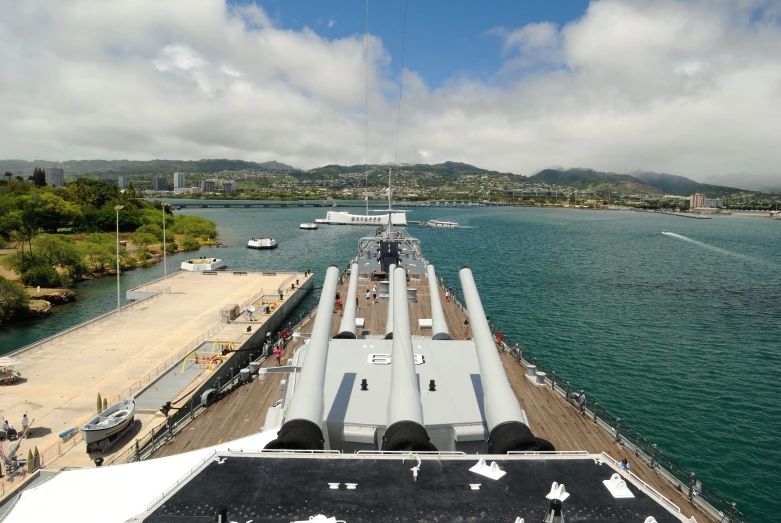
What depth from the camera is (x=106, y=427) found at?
22734 millimetres

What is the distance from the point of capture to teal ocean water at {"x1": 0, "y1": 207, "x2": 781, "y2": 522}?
2914 cm

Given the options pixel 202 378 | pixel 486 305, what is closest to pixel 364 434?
pixel 202 378

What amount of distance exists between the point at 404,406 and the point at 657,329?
4801 cm

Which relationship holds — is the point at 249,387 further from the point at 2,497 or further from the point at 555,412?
the point at 555,412

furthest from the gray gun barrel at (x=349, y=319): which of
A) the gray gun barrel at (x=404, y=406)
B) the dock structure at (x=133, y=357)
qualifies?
the dock structure at (x=133, y=357)

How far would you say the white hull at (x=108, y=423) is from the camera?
73.6ft

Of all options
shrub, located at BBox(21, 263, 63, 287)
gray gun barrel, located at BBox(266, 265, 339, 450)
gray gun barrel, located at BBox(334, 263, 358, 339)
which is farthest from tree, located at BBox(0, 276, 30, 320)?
gray gun barrel, located at BBox(266, 265, 339, 450)

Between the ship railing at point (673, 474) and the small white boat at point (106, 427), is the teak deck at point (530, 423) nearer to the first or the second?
the ship railing at point (673, 474)

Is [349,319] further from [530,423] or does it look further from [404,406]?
[404,406]

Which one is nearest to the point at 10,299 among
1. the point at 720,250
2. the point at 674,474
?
the point at 674,474

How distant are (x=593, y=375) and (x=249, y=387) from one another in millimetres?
28092

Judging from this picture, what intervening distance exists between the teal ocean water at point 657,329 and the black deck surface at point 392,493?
18.1m

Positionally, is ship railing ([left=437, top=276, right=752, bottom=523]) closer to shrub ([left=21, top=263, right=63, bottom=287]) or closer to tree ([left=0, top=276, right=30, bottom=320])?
tree ([left=0, top=276, right=30, bottom=320])

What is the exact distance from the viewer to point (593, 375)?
39000 millimetres
